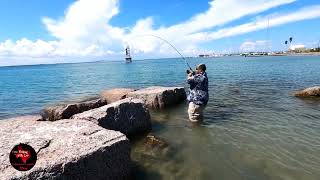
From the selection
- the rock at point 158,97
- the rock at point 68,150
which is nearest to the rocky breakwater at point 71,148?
the rock at point 68,150

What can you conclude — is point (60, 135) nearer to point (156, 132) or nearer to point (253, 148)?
point (156, 132)

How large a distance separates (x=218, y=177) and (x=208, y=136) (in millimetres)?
3505

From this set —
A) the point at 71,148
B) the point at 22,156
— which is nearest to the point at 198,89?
the point at 71,148

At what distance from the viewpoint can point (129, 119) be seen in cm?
1083

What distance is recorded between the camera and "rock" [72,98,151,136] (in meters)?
9.49

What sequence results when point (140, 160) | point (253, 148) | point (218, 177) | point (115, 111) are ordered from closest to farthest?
point (218, 177) < point (140, 160) < point (253, 148) < point (115, 111)

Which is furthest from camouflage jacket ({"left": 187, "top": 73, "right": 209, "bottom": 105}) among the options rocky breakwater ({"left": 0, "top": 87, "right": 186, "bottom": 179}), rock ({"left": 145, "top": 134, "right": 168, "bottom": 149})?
rocky breakwater ({"left": 0, "top": 87, "right": 186, "bottom": 179})

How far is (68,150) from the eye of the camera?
622 centimetres

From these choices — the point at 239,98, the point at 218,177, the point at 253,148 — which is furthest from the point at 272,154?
the point at 239,98

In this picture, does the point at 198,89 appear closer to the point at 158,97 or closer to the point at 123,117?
the point at 123,117

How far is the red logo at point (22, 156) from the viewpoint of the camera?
388 centimetres

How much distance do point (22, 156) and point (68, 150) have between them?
2319 millimetres

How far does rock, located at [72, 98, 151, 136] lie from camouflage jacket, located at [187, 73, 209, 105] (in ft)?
7.61

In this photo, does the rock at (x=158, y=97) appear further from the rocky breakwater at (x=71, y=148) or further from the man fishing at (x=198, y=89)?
the rocky breakwater at (x=71, y=148)
